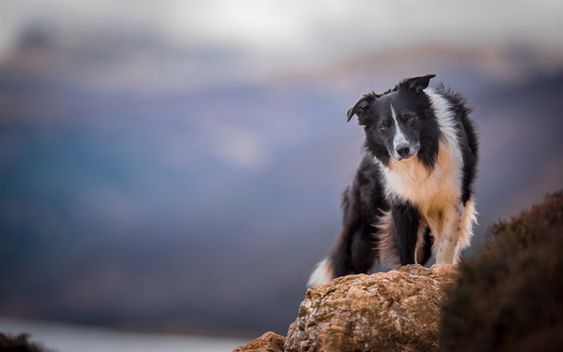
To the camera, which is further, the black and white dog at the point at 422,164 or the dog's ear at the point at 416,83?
the dog's ear at the point at 416,83

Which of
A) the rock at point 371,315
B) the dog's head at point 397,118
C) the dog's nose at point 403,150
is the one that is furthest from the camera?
the dog's head at point 397,118

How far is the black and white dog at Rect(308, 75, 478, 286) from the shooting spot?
7.75m

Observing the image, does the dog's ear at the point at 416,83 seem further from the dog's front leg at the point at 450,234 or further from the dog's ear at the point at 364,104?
the dog's front leg at the point at 450,234

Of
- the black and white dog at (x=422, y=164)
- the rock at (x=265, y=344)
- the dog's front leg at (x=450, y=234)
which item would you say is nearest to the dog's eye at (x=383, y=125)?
the black and white dog at (x=422, y=164)

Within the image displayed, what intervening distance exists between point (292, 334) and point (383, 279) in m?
0.85

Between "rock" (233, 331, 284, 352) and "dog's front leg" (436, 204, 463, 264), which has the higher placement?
"dog's front leg" (436, 204, 463, 264)

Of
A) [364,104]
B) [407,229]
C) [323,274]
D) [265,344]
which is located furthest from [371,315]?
[323,274]

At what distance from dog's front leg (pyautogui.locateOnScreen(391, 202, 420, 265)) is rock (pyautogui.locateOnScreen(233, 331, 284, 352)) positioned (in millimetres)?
2269

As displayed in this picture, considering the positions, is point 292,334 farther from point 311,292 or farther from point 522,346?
point 522,346

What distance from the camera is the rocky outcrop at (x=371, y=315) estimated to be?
5121 millimetres

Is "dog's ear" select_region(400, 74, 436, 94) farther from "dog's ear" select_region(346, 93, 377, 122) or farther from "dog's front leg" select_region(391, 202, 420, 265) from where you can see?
"dog's front leg" select_region(391, 202, 420, 265)

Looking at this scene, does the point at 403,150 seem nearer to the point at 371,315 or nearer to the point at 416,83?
the point at 416,83

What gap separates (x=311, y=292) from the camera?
18.3 ft

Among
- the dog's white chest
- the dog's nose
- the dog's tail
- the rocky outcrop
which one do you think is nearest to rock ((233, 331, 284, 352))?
the rocky outcrop
